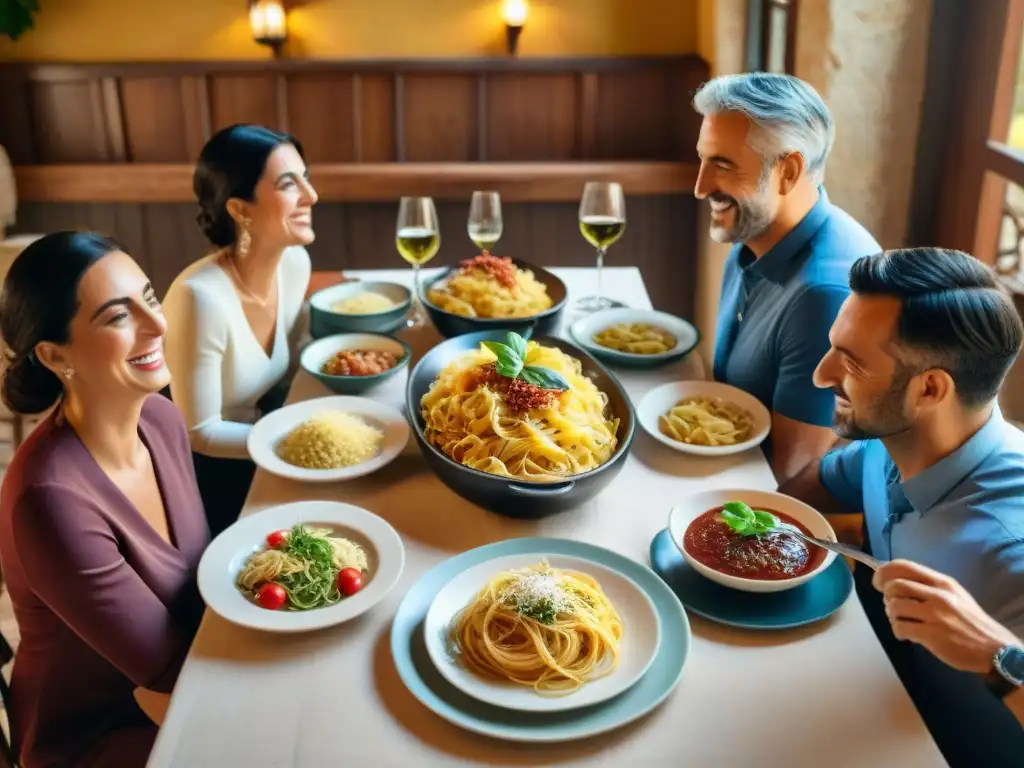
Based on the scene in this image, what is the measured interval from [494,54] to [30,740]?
3.71m

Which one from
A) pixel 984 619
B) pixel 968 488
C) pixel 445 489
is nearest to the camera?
pixel 984 619

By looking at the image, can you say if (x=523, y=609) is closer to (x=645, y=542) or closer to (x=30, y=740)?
(x=645, y=542)

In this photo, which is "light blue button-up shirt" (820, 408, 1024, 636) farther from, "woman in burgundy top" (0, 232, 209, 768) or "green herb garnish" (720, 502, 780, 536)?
"woman in burgundy top" (0, 232, 209, 768)

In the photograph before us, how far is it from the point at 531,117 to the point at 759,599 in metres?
3.55

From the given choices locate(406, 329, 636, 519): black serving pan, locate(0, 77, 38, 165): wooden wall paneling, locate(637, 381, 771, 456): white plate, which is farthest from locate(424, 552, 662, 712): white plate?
locate(0, 77, 38, 165): wooden wall paneling

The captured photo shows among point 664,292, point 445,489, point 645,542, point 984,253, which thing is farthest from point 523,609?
point 664,292

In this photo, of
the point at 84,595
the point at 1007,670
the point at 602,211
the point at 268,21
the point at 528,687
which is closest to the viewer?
the point at 1007,670

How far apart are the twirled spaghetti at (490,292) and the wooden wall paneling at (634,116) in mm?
2224

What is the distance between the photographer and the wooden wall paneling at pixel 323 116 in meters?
4.57

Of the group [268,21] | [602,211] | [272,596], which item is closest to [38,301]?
[272,596]

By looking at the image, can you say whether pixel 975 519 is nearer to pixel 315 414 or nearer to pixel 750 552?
pixel 750 552

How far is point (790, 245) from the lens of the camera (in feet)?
7.39

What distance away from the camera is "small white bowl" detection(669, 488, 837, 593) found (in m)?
1.45

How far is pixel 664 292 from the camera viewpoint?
189 inches
